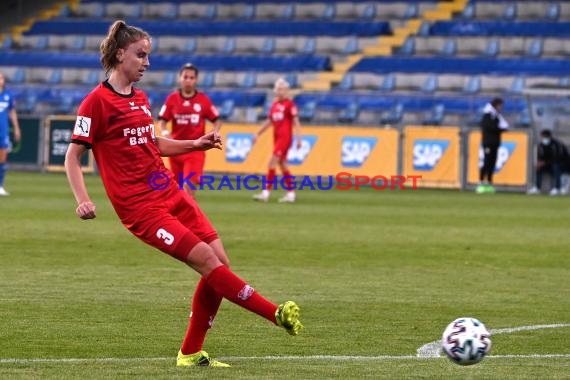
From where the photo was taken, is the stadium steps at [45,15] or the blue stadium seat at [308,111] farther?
the stadium steps at [45,15]

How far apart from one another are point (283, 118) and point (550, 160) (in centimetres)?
743

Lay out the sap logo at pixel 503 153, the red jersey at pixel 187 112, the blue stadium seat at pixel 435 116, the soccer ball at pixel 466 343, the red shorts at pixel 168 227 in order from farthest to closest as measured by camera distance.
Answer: the blue stadium seat at pixel 435 116
the sap logo at pixel 503 153
the red jersey at pixel 187 112
the red shorts at pixel 168 227
the soccer ball at pixel 466 343

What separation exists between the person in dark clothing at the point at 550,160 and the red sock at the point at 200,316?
74.6 ft

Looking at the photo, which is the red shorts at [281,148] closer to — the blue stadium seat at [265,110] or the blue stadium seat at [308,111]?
the blue stadium seat at [308,111]

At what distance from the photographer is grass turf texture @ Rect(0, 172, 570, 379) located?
8164 mm

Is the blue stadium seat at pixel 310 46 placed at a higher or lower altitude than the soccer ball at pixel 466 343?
higher

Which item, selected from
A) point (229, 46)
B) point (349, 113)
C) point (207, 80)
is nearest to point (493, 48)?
point (349, 113)

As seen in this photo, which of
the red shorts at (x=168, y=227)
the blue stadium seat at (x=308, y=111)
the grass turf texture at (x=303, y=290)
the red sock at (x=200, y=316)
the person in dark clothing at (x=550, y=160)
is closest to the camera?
the red shorts at (x=168, y=227)

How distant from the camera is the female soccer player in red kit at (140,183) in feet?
25.6

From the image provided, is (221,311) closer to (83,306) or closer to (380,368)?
(83,306)

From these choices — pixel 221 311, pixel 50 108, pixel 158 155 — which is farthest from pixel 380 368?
pixel 50 108

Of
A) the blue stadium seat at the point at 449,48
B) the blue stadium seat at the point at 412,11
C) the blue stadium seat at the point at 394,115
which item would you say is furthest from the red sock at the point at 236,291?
the blue stadium seat at the point at 412,11

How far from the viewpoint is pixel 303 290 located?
477 inches

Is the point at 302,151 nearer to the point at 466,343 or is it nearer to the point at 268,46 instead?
the point at 268,46
